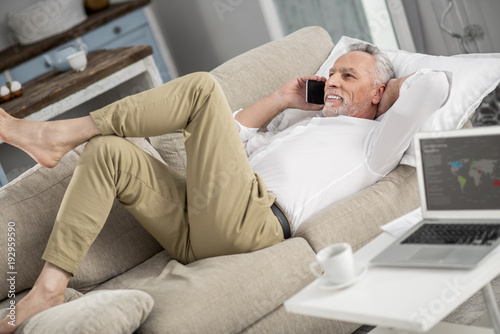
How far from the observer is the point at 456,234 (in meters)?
1.36

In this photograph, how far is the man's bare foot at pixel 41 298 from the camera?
67.3 inches

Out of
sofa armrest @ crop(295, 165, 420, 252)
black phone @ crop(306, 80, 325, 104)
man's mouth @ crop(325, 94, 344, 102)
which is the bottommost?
sofa armrest @ crop(295, 165, 420, 252)

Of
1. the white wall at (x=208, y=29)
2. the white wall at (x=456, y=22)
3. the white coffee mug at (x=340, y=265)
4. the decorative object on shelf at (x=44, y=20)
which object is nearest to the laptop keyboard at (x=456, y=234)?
the white coffee mug at (x=340, y=265)

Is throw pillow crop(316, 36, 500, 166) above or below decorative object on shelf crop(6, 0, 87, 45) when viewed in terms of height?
below

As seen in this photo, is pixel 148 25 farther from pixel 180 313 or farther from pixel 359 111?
pixel 180 313

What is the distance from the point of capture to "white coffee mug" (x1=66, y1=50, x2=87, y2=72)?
384 cm

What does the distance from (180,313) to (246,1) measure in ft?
9.69

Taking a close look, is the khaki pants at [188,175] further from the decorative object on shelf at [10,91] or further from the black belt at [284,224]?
the decorative object on shelf at [10,91]

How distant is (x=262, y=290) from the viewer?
70.1 inches

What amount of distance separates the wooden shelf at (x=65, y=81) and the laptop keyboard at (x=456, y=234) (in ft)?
8.38

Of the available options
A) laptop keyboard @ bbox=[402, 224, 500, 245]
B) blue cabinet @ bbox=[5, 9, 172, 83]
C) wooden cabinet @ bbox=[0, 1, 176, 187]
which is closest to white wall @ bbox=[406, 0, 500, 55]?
wooden cabinet @ bbox=[0, 1, 176, 187]

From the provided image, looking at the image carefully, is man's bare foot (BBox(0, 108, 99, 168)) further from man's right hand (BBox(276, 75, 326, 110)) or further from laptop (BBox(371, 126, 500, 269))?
laptop (BBox(371, 126, 500, 269))

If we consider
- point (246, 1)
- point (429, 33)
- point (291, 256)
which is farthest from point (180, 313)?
point (246, 1)

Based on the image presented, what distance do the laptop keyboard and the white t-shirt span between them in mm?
570
